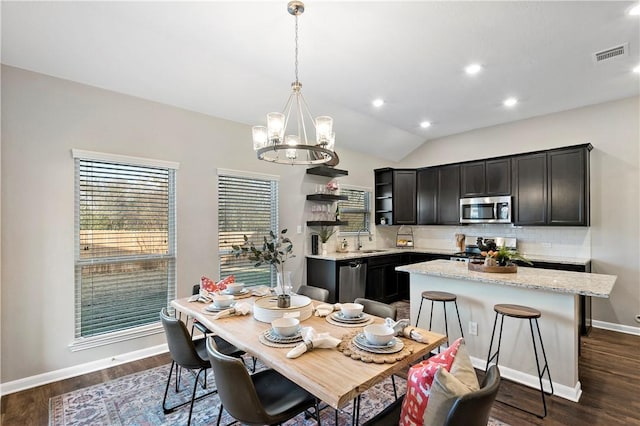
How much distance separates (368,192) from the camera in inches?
243

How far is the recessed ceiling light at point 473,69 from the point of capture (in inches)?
128

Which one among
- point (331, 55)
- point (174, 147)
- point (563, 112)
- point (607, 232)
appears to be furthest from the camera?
point (563, 112)

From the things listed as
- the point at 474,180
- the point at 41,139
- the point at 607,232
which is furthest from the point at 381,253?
the point at 41,139

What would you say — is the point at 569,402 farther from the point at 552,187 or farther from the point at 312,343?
the point at 552,187

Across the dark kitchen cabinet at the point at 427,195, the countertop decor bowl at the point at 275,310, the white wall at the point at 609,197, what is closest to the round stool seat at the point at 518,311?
the countertop decor bowl at the point at 275,310

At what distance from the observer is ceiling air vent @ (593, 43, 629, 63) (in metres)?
2.91

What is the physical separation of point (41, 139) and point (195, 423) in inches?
109

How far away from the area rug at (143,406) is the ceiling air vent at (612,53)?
345cm

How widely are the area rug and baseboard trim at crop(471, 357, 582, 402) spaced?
2.42 ft

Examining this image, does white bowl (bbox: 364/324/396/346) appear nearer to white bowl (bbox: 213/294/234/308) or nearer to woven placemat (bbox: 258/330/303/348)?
woven placemat (bbox: 258/330/303/348)

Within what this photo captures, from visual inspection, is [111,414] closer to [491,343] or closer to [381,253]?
[491,343]

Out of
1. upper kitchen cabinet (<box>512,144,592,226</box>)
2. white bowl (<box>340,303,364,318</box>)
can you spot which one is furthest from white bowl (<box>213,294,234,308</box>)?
upper kitchen cabinet (<box>512,144,592,226</box>)

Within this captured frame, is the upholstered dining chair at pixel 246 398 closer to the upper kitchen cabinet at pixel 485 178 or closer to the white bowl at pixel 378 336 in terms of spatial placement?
the white bowl at pixel 378 336

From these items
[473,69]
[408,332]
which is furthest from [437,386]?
[473,69]
